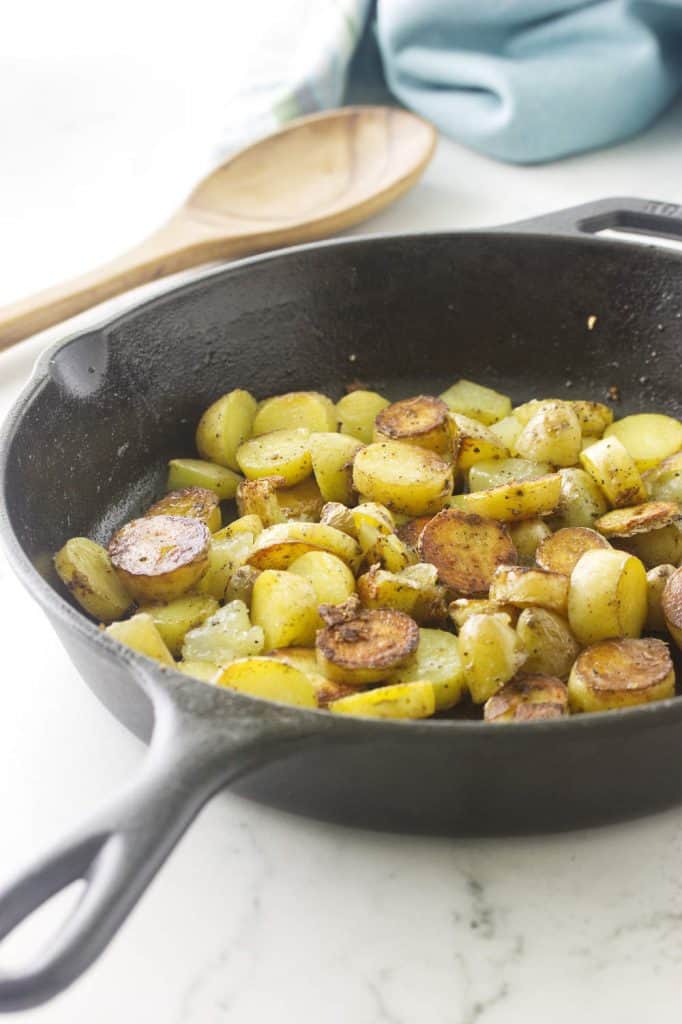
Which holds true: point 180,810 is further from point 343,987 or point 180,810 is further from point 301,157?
point 301,157

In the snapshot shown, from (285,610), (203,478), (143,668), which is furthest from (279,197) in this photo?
(143,668)

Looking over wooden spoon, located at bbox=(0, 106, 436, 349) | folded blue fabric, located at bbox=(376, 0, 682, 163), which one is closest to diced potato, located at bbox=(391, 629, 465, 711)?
wooden spoon, located at bbox=(0, 106, 436, 349)

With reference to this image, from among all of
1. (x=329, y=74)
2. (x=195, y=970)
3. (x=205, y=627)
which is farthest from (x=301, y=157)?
(x=195, y=970)

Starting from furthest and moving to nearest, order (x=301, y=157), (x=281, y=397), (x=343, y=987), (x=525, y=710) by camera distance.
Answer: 1. (x=301, y=157)
2. (x=281, y=397)
3. (x=525, y=710)
4. (x=343, y=987)

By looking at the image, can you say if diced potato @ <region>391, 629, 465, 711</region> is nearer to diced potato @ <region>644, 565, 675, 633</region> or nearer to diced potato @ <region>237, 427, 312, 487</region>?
diced potato @ <region>644, 565, 675, 633</region>

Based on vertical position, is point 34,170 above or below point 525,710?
above

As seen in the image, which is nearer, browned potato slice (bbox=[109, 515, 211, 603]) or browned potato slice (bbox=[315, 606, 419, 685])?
browned potato slice (bbox=[315, 606, 419, 685])
